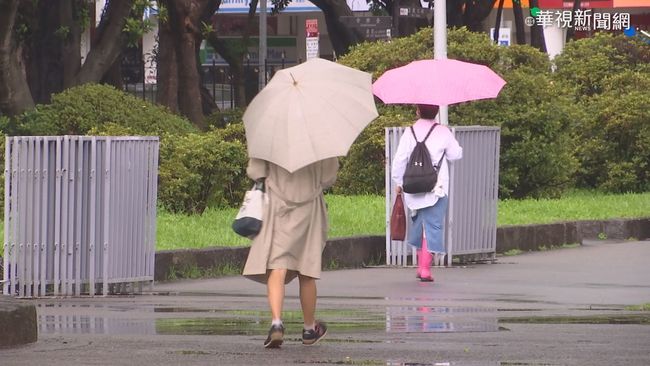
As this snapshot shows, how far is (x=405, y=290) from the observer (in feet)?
42.7

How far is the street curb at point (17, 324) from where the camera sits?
919cm

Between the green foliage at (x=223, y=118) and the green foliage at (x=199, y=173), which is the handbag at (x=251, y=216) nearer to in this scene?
the green foliage at (x=199, y=173)

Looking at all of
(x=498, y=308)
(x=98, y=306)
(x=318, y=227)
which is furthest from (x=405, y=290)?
(x=318, y=227)

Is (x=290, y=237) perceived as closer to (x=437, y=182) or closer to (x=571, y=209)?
(x=437, y=182)

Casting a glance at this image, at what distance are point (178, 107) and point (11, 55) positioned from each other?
22.8ft

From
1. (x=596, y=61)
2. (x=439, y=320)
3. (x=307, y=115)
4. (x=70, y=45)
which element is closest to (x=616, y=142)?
(x=596, y=61)

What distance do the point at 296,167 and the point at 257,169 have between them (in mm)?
396

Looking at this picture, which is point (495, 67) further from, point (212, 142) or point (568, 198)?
point (212, 142)

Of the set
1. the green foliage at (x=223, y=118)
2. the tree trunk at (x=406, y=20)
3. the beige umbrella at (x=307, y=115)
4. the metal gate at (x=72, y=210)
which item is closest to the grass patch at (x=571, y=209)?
the metal gate at (x=72, y=210)

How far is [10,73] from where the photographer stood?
68.1 ft

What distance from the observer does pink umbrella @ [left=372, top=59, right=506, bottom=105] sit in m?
14.2

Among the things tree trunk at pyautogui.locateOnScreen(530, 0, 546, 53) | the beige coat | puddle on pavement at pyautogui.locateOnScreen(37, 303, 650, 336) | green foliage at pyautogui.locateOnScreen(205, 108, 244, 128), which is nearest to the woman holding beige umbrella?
the beige coat

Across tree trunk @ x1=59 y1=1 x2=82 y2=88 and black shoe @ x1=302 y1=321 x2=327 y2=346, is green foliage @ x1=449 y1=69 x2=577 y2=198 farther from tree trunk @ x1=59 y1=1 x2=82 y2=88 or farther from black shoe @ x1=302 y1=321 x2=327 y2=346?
black shoe @ x1=302 y1=321 x2=327 y2=346

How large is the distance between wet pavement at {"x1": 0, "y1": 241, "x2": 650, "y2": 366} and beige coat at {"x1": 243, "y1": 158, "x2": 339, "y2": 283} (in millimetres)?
467
